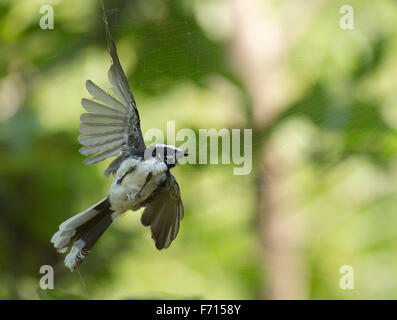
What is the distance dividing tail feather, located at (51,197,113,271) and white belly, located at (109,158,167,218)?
0.05ft

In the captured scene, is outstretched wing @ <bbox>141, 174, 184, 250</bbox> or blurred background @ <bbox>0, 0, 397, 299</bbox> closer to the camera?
outstretched wing @ <bbox>141, 174, 184, 250</bbox>

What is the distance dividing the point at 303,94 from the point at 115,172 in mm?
649

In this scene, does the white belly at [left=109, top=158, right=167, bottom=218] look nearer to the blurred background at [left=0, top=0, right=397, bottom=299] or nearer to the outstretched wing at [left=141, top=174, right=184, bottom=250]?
the outstretched wing at [left=141, top=174, right=184, bottom=250]

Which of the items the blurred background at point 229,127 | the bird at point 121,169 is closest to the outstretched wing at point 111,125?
the bird at point 121,169

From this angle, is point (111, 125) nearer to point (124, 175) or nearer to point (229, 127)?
point (124, 175)

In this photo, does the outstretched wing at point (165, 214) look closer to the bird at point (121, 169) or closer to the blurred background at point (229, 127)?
the bird at point (121, 169)

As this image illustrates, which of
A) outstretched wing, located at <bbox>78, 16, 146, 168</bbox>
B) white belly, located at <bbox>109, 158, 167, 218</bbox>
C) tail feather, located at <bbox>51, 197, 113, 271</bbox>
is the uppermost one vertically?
outstretched wing, located at <bbox>78, 16, 146, 168</bbox>

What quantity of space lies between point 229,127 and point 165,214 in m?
0.46

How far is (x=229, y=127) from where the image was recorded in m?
1.06

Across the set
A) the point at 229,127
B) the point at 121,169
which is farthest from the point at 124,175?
the point at 229,127

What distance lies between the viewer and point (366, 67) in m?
1.20

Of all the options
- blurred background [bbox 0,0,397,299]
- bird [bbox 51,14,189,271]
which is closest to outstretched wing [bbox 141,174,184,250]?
bird [bbox 51,14,189,271]

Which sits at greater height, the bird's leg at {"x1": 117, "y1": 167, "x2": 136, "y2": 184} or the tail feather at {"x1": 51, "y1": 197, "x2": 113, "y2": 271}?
the bird's leg at {"x1": 117, "y1": 167, "x2": 136, "y2": 184}

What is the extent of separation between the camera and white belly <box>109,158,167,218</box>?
577 mm
